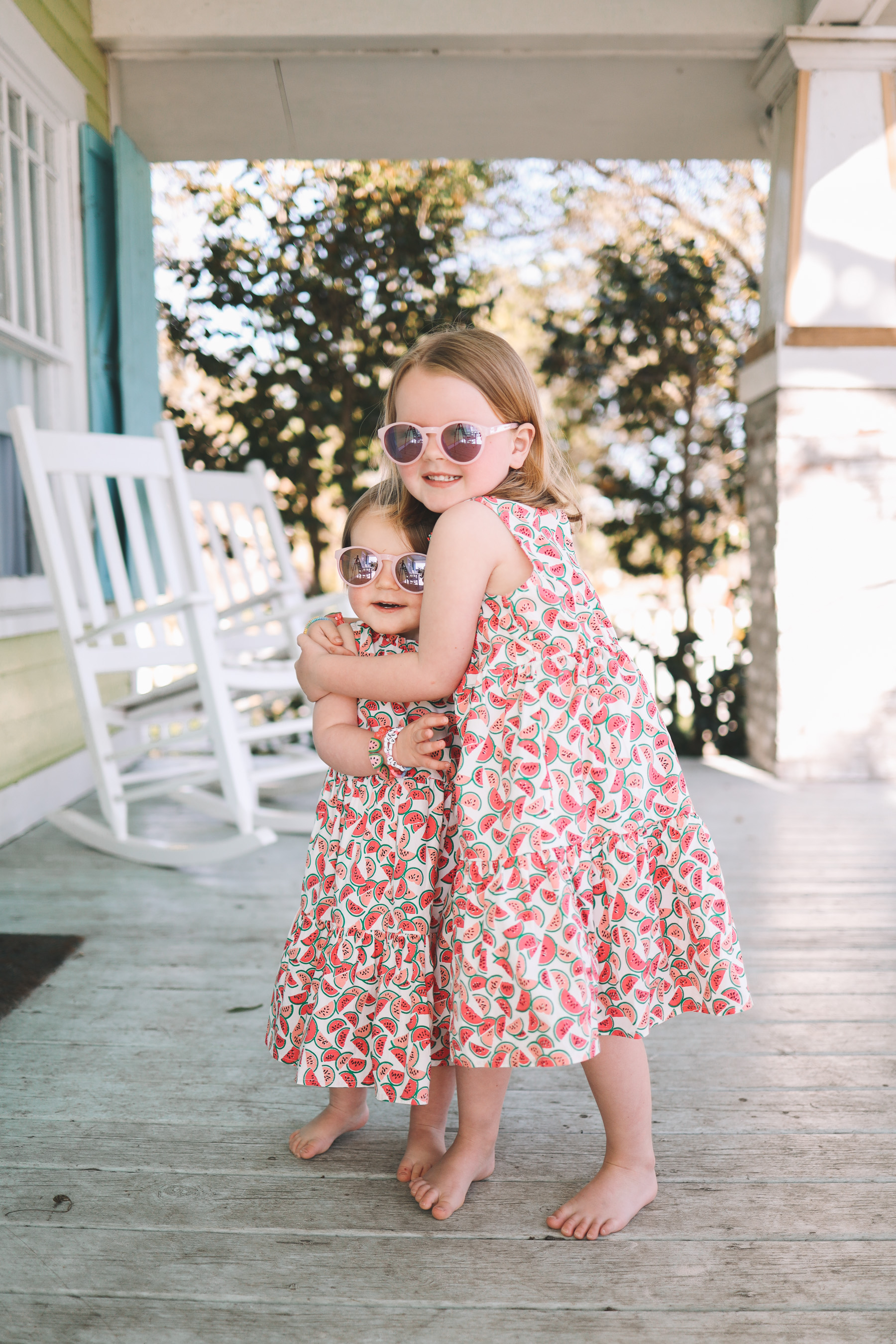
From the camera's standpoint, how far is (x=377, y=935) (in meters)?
1.15

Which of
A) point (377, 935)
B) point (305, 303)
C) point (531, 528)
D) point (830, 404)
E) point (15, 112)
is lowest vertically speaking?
point (377, 935)

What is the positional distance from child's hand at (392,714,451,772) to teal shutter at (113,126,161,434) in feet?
9.00

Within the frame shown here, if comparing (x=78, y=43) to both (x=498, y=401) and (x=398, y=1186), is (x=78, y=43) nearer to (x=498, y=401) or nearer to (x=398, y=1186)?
(x=498, y=401)

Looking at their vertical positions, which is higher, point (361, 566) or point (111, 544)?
point (111, 544)

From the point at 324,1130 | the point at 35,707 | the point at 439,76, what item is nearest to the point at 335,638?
the point at 324,1130

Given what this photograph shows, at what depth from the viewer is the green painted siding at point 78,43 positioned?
2936 mm

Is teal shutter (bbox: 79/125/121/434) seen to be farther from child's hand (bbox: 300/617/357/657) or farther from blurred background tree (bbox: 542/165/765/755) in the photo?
child's hand (bbox: 300/617/357/657)

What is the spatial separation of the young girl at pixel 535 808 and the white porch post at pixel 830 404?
2504mm

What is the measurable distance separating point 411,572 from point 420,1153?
0.70m

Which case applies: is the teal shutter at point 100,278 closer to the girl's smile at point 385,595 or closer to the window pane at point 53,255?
the window pane at point 53,255

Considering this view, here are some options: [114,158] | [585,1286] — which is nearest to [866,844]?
[585,1286]

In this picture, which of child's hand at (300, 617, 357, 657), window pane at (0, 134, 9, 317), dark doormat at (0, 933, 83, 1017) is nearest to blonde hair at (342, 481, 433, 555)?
child's hand at (300, 617, 357, 657)

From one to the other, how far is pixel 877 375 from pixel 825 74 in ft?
3.20

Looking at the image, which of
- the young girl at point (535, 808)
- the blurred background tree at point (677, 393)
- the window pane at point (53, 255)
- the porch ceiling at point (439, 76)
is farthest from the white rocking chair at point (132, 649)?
the blurred background tree at point (677, 393)
